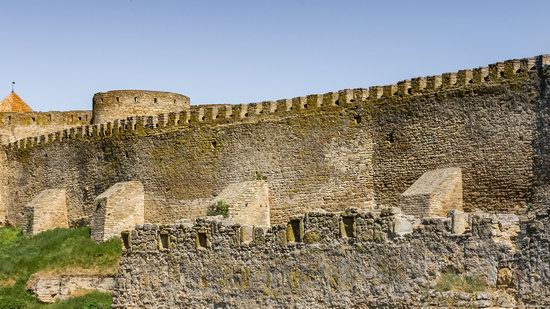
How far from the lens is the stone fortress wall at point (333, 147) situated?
1018 inches

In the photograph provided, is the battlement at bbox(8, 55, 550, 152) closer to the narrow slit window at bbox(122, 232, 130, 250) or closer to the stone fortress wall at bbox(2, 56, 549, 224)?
the stone fortress wall at bbox(2, 56, 549, 224)

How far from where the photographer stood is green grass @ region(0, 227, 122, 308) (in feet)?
88.1

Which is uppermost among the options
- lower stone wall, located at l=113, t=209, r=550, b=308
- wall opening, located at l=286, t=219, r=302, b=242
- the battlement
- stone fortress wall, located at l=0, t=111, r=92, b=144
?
stone fortress wall, located at l=0, t=111, r=92, b=144

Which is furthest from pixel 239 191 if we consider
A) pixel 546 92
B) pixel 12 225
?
pixel 12 225

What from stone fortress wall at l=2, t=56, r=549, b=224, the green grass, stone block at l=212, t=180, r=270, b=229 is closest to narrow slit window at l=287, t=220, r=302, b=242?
the green grass

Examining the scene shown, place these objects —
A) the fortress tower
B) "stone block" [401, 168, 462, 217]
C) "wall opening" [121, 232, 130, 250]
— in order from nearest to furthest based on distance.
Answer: "wall opening" [121, 232, 130, 250], "stone block" [401, 168, 462, 217], the fortress tower

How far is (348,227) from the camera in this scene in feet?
39.1

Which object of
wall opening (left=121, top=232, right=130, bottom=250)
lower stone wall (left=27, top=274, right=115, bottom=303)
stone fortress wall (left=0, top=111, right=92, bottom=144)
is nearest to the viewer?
wall opening (left=121, top=232, right=130, bottom=250)

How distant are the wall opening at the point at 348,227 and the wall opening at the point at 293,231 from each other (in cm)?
76

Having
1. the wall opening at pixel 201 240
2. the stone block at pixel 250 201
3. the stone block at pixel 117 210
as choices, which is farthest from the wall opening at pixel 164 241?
the stone block at pixel 117 210

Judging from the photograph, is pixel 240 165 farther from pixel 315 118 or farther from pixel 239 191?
pixel 315 118

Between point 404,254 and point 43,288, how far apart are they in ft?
61.8

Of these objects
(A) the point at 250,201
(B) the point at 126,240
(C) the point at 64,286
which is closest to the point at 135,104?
→ (A) the point at 250,201

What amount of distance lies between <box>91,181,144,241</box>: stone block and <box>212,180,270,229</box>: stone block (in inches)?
201
